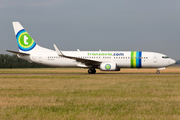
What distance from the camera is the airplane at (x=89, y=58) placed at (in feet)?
129

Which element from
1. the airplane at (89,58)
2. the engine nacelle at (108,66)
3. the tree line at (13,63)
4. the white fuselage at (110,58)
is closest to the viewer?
the engine nacelle at (108,66)

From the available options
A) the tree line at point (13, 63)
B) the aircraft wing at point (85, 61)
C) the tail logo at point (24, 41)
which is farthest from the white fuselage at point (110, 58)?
the tree line at point (13, 63)

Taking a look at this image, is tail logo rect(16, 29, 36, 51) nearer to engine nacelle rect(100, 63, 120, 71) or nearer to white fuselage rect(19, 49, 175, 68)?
white fuselage rect(19, 49, 175, 68)

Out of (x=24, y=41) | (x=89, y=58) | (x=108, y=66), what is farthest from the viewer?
(x=24, y=41)

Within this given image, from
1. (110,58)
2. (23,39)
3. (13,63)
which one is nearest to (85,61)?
(110,58)

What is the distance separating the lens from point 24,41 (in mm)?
42969

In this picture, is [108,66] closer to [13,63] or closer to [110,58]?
[110,58]

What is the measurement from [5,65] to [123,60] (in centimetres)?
6394

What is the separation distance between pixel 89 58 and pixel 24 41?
35.3 feet

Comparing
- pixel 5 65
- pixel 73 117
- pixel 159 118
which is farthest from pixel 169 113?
pixel 5 65

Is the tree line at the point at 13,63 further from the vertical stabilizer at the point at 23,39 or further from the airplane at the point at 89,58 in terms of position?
the airplane at the point at 89,58

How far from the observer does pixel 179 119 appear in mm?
8656

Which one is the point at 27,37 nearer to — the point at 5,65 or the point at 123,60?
the point at 123,60

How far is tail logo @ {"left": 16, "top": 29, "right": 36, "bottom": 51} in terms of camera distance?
4284 cm
